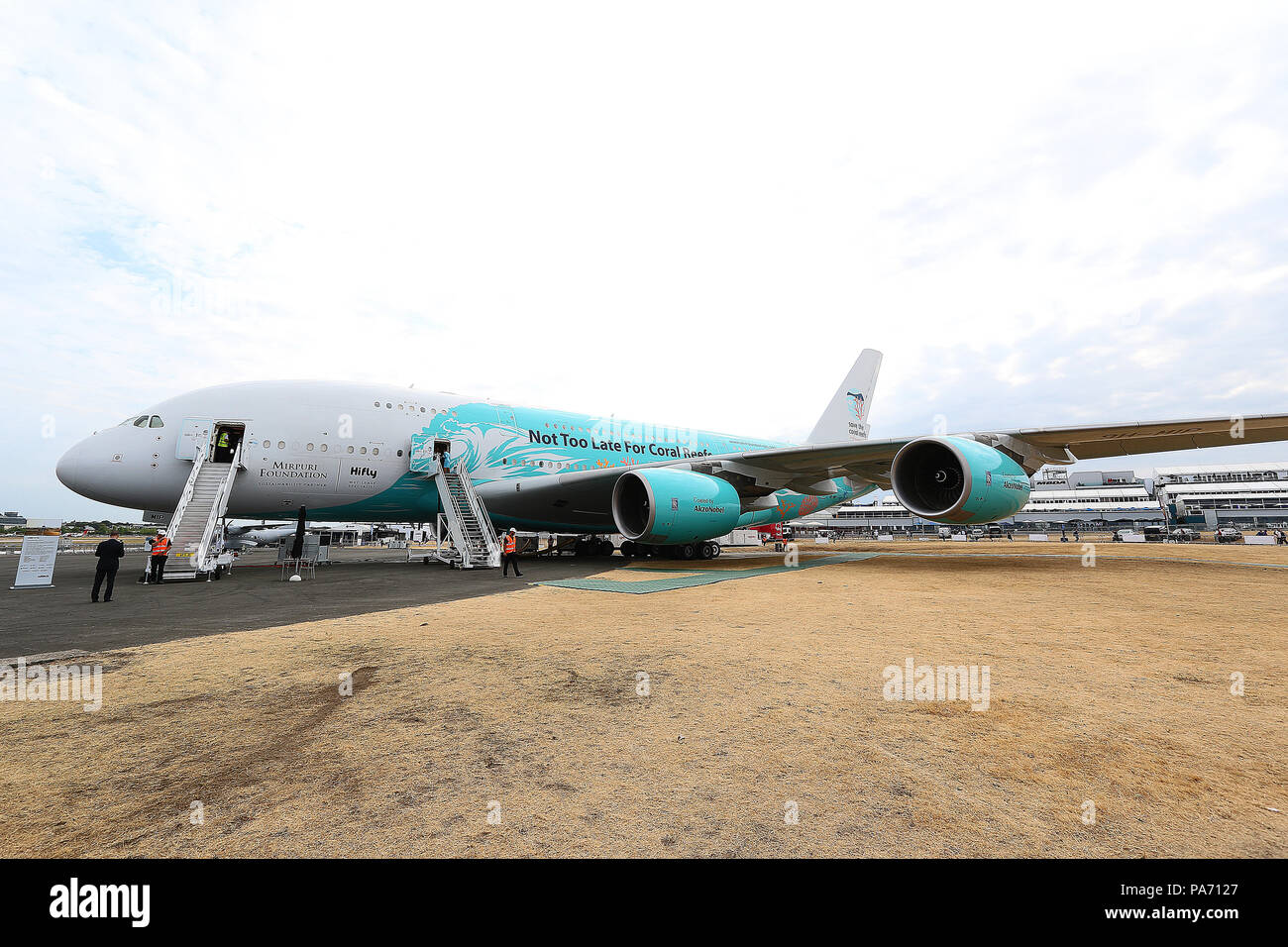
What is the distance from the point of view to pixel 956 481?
39.1 feet

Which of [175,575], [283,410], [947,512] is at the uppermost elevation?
[283,410]

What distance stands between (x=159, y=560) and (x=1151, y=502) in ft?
273

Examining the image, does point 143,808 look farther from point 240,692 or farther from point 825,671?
point 825,671

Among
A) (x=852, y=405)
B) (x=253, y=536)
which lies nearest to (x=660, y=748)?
(x=852, y=405)

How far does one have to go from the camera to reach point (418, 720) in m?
2.84

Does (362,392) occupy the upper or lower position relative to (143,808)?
upper

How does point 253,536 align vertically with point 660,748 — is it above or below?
below

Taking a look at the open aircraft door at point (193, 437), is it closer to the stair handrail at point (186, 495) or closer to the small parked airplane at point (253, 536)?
the stair handrail at point (186, 495)

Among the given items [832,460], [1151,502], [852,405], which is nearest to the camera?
[832,460]

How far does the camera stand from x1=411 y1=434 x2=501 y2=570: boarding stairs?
14023 millimetres

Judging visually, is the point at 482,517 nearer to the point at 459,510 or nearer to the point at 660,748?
the point at 459,510

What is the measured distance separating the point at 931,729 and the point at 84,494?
16.7m

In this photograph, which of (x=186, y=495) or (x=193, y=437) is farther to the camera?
(x=193, y=437)
